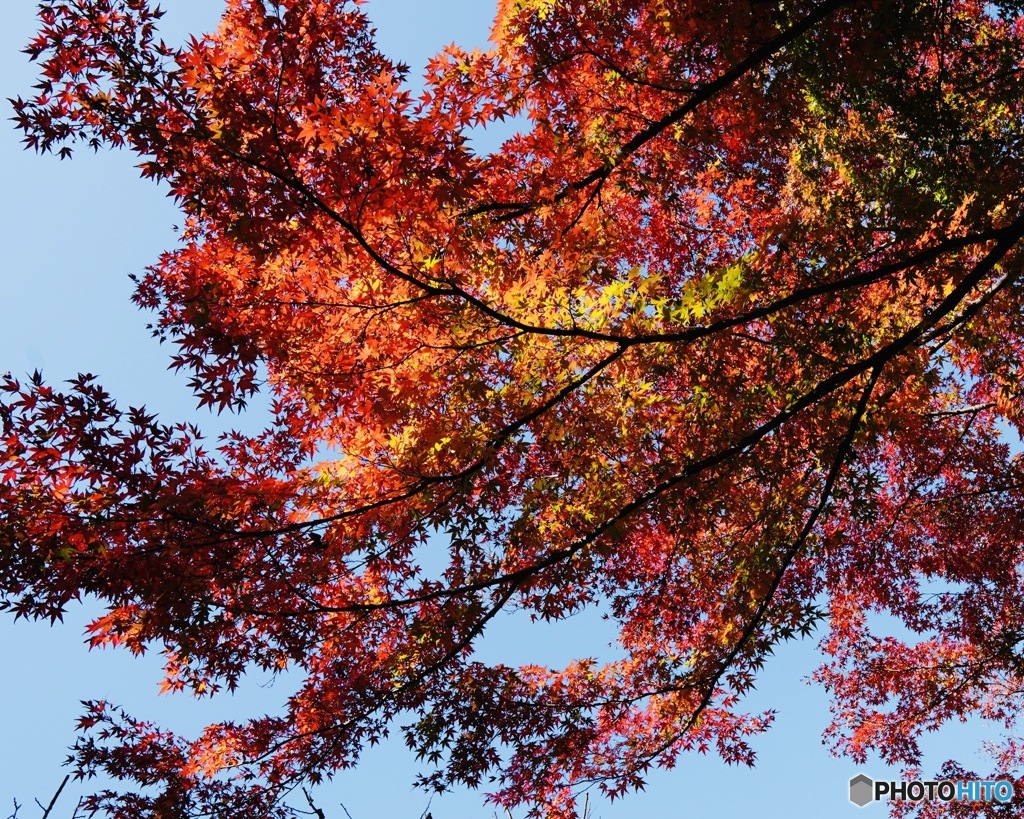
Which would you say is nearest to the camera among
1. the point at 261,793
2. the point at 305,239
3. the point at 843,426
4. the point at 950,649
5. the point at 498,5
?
the point at 305,239

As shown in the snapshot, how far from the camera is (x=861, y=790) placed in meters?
11.8

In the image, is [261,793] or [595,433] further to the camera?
[595,433]

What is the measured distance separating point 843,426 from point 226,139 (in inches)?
216

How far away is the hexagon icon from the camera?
1173 cm

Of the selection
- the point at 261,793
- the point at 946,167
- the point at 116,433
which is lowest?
the point at 261,793

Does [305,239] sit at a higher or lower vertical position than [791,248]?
lower

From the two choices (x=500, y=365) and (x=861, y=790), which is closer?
(x=500, y=365)

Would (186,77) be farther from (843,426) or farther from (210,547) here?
(843,426)

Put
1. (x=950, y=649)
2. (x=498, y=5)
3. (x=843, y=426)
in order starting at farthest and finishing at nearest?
(x=950, y=649) < (x=498, y=5) < (x=843, y=426)

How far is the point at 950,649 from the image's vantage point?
1041 centimetres

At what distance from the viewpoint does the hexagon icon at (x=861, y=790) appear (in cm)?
1173

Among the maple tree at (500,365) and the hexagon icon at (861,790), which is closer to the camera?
the maple tree at (500,365)

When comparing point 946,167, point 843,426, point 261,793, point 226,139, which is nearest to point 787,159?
point 946,167

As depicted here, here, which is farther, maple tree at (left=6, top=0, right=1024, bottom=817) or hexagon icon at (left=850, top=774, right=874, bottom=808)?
hexagon icon at (left=850, top=774, right=874, bottom=808)
